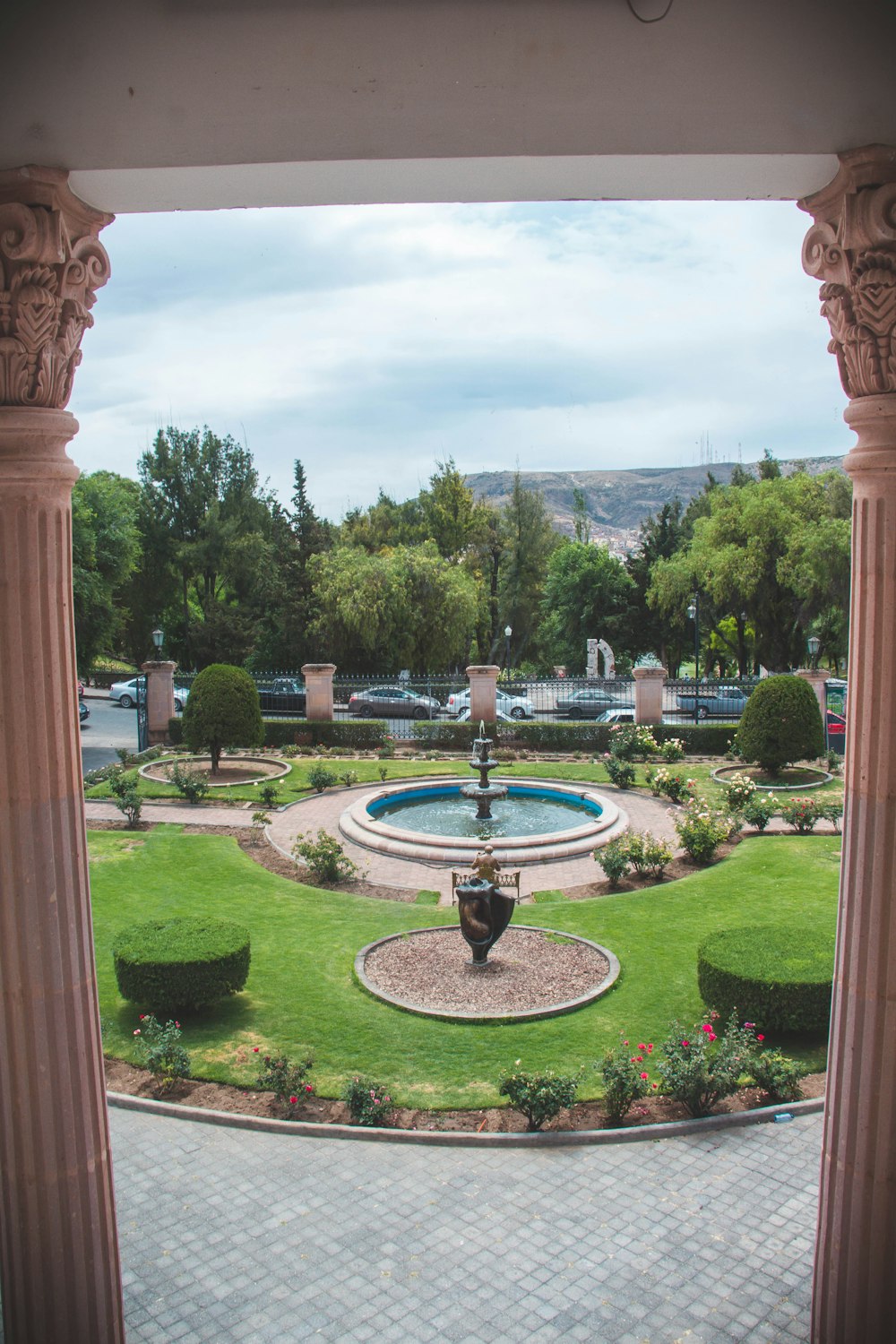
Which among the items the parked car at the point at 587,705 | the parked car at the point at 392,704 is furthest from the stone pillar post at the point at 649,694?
the parked car at the point at 392,704

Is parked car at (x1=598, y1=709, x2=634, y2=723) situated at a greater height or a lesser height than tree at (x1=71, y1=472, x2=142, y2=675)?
lesser

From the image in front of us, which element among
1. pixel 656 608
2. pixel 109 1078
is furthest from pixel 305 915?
pixel 656 608

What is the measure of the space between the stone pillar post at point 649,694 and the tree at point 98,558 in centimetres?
1355

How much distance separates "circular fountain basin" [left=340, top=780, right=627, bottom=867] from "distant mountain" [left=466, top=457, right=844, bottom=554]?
481 ft

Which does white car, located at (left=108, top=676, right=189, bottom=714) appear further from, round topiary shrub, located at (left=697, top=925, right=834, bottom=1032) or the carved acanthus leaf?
the carved acanthus leaf

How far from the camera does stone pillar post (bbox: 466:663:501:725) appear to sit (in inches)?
869

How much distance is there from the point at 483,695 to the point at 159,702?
7.64m

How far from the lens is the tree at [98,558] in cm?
2505

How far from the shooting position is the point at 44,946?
11.2 feet

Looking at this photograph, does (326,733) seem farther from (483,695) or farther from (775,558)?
(775,558)

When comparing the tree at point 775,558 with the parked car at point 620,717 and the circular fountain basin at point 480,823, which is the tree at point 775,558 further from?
the circular fountain basin at point 480,823

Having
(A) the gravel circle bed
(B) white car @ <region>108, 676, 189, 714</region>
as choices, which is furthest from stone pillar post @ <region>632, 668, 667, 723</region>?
(B) white car @ <region>108, 676, 189, 714</region>

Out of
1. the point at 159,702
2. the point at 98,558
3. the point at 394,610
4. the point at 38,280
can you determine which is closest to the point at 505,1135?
the point at 38,280

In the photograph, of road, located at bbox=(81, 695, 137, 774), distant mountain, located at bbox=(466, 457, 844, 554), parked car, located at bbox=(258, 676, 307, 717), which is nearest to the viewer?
road, located at bbox=(81, 695, 137, 774)
